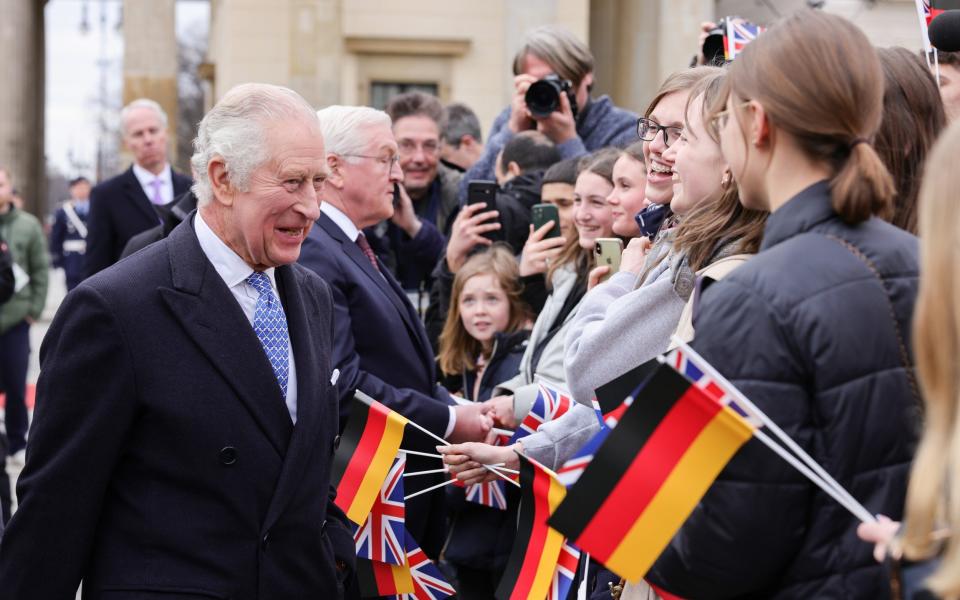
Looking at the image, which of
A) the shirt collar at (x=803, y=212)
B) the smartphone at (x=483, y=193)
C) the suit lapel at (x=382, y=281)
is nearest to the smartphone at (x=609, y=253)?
the suit lapel at (x=382, y=281)

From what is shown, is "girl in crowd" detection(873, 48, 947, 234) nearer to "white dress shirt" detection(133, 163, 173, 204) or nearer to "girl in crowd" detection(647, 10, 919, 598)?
"girl in crowd" detection(647, 10, 919, 598)

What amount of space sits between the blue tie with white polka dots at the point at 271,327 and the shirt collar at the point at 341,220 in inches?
53.6

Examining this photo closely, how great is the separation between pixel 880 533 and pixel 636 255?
1866 mm

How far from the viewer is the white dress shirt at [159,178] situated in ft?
29.9

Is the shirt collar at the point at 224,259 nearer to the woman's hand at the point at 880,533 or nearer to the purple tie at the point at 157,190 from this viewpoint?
the woman's hand at the point at 880,533

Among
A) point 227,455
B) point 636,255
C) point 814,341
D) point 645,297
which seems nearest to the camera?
point 814,341

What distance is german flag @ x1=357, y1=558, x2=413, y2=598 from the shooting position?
4.92 meters

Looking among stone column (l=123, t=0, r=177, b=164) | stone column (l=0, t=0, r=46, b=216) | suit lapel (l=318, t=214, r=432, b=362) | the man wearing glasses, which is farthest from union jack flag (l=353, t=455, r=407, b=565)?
stone column (l=0, t=0, r=46, b=216)

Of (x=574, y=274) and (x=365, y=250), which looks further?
(x=574, y=274)

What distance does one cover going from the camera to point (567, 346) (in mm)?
4332

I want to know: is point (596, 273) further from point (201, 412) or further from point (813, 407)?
point (813, 407)

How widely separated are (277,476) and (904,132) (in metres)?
1.72

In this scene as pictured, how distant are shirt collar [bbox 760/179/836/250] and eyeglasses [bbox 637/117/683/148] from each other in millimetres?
1455

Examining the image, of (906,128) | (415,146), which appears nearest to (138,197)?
(415,146)
